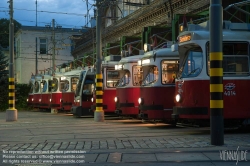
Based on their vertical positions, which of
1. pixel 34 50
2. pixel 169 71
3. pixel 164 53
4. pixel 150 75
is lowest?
pixel 150 75

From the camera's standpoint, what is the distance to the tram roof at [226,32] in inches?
560

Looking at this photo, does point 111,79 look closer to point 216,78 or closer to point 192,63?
point 192,63

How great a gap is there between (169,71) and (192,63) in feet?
10.2

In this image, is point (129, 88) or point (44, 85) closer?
point (129, 88)

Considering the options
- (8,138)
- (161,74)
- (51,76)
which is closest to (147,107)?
(161,74)

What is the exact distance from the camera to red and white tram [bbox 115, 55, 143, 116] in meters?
20.4

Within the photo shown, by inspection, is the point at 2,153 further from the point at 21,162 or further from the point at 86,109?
the point at 86,109

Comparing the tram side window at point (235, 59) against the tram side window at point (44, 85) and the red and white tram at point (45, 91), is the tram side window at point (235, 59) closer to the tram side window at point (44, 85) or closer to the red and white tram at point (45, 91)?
the red and white tram at point (45, 91)

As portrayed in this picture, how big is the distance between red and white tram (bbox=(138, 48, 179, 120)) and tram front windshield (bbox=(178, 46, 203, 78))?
98.8 inches

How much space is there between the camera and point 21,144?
13.0 metres

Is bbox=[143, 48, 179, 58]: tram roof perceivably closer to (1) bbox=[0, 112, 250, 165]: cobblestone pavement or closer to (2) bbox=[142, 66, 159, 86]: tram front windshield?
(2) bbox=[142, 66, 159, 86]: tram front windshield

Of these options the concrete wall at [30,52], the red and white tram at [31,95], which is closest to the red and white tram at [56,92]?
the red and white tram at [31,95]

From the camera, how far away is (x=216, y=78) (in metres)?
11.6

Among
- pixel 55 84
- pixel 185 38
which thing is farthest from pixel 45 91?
pixel 185 38
